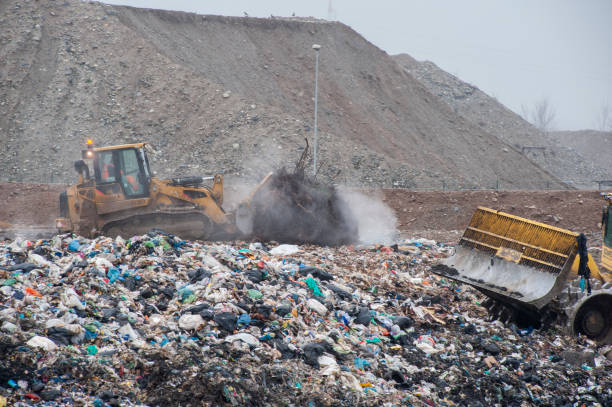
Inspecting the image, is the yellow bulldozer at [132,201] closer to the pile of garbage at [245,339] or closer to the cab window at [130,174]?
the cab window at [130,174]

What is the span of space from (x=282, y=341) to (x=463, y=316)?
11.6 ft

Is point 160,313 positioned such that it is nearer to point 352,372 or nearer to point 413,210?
point 352,372

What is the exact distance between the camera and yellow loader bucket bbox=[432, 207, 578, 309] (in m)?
8.45

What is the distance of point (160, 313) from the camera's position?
7.36 meters

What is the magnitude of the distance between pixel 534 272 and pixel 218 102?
78.8 ft

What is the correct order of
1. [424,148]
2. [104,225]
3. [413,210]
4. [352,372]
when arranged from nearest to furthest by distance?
[352,372]
[104,225]
[413,210]
[424,148]

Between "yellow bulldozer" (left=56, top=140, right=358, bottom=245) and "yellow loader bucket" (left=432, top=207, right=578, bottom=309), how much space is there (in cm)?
510

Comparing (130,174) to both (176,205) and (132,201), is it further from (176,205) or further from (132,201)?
(176,205)

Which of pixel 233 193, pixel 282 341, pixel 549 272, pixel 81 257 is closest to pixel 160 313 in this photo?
pixel 282 341

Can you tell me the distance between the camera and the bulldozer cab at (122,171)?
12977 millimetres

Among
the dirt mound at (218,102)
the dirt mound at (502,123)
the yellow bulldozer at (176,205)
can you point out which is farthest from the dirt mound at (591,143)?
the yellow bulldozer at (176,205)

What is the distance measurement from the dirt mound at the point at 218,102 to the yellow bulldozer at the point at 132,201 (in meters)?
12.5

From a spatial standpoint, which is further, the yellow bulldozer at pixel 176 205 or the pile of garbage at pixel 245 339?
the yellow bulldozer at pixel 176 205

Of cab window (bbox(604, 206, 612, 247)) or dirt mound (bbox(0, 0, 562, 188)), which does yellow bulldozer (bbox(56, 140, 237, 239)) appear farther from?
dirt mound (bbox(0, 0, 562, 188))
